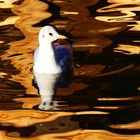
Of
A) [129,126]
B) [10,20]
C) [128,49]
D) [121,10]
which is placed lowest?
[121,10]

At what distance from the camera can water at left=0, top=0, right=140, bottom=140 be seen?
30.1 feet

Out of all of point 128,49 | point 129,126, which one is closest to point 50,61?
point 128,49

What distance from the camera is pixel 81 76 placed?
36.9 ft

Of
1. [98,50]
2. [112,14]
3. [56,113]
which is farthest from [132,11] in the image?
[56,113]

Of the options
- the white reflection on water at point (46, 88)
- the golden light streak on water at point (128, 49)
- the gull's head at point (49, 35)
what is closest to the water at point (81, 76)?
the golden light streak on water at point (128, 49)

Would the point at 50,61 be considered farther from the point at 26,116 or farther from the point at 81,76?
the point at 26,116

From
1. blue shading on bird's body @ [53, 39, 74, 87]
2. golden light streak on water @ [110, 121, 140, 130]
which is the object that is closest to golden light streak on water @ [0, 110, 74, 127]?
golden light streak on water @ [110, 121, 140, 130]

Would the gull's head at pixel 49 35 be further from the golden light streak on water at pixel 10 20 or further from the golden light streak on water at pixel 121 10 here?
the golden light streak on water at pixel 121 10

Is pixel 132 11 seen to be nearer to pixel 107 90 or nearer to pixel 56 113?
pixel 107 90

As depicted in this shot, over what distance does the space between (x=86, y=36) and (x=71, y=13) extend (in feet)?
8.14

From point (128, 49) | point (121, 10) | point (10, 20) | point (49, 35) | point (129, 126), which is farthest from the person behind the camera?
point (121, 10)

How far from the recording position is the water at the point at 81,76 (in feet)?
30.1

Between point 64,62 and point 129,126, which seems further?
point 64,62

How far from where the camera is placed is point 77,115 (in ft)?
31.2
